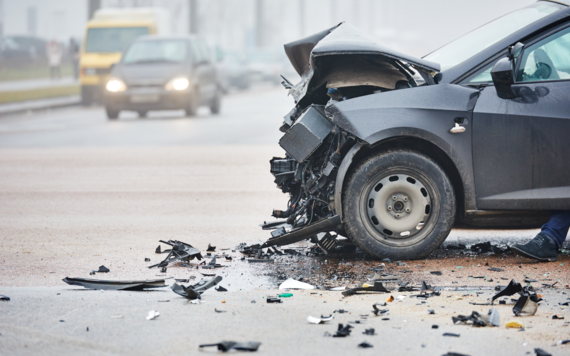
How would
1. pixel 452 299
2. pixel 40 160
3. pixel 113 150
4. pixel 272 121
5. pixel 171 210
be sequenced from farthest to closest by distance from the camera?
1. pixel 272 121
2. pixel 113 150
3. pixel 40 160
4. pixel 171 210
5. pixel 452 299

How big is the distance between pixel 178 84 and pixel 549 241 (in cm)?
1563

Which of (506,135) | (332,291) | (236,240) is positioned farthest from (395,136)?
(236,240)

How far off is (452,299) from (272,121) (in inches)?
624

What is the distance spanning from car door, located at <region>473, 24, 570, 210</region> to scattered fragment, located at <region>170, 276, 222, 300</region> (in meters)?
2.06

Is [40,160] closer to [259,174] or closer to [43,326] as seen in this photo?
[259,174]

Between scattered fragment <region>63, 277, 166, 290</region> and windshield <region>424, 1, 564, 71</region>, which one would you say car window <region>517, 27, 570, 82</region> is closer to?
windshield <region>424, 1, 564, 71</region>

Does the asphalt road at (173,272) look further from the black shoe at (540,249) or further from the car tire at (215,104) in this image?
the car tire at (215,104)

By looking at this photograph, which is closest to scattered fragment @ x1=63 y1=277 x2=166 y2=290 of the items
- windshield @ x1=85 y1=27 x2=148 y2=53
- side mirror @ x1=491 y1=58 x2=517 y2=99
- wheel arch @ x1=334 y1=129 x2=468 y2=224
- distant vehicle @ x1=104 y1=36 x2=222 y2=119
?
wheel arch @ x1=334 y1=129 x2=468 y2=224

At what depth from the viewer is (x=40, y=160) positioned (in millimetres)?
12859

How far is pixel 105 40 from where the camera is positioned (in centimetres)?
2628

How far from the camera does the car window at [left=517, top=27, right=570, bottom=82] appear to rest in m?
5.88

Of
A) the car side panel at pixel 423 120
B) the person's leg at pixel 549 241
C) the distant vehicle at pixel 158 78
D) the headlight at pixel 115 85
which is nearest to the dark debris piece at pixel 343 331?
the car side panel at pixel 423 120

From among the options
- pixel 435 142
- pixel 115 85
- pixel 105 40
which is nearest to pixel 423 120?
pixel 435 142

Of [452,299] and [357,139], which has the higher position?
[357,139]
